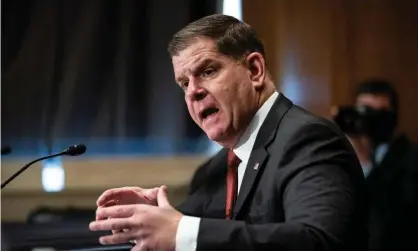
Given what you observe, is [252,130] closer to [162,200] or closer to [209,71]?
[209,71]

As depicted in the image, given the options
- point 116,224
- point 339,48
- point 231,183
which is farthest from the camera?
point 339,48

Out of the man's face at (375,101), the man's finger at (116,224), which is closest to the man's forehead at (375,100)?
the man's face at (375,101)

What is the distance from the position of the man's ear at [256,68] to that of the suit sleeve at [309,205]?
0.16 meters

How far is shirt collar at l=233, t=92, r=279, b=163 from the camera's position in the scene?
1104mm

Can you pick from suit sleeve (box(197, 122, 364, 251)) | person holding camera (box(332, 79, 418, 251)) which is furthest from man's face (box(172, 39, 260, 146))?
person holding camera (box(332, 79, 418, 251))

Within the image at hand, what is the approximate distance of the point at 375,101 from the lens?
2.12 m

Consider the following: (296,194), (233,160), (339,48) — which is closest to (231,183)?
(233,160)

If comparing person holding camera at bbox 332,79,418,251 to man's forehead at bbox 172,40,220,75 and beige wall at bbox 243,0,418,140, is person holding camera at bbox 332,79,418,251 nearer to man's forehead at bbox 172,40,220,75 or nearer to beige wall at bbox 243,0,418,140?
beige wall at bbox 243,0,418,140

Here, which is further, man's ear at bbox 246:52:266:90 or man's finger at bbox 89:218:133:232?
man's ear at bbox 246:52:266:90

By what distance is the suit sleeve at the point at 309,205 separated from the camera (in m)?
0.85

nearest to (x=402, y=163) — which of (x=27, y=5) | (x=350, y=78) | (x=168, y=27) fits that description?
(x=350, y=78)

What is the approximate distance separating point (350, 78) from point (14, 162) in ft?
4.31

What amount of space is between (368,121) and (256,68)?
1020 millimetres

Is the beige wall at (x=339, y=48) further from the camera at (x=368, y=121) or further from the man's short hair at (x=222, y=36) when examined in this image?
the man's short hair at (x=222, y=36)
